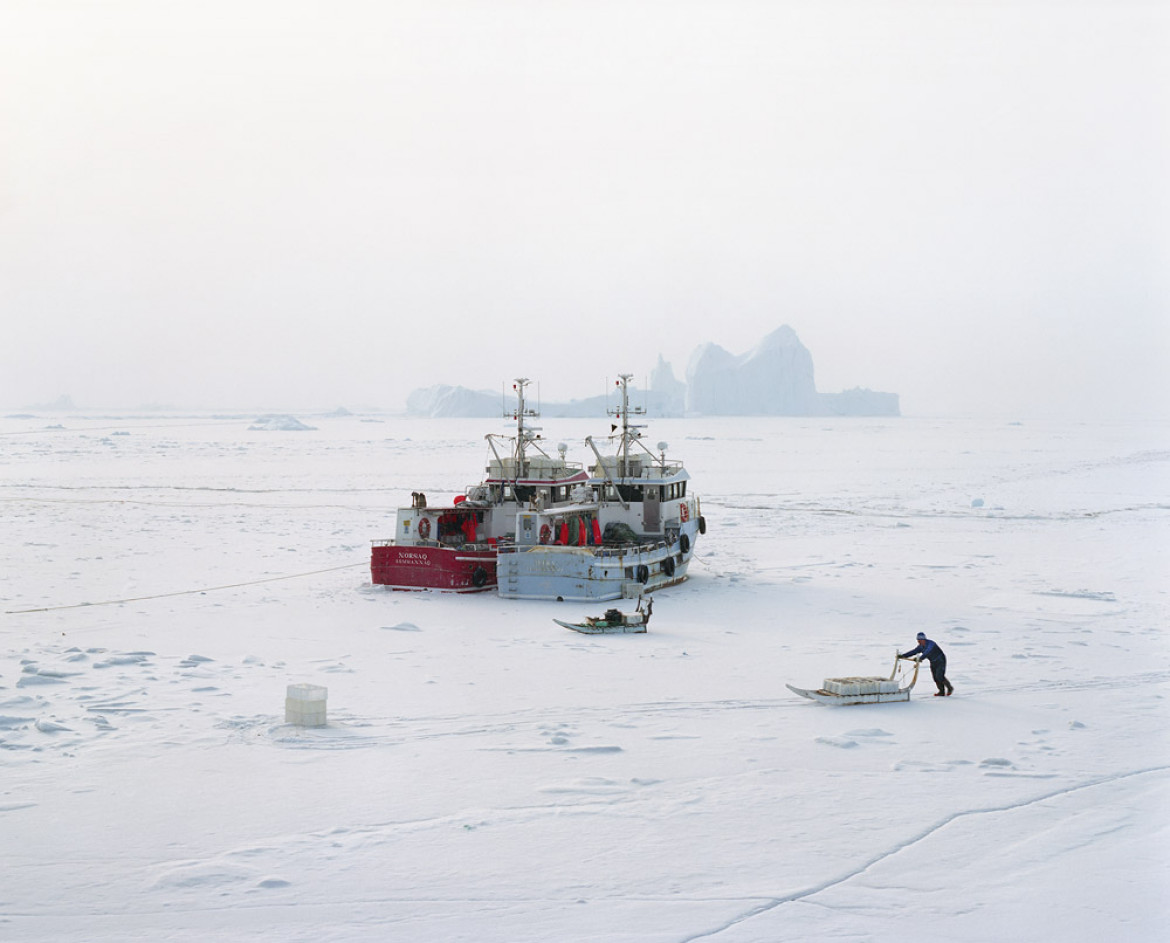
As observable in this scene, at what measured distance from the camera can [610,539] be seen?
23.2m

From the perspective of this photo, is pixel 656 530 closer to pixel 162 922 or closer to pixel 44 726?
pixel 44 726

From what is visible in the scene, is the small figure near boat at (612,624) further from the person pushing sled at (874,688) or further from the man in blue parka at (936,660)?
the man in blue parka at (936,660)

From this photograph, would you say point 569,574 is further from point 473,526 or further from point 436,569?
point 473,526

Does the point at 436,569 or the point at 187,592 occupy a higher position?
the point at 436,569

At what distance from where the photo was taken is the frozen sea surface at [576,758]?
764 cm

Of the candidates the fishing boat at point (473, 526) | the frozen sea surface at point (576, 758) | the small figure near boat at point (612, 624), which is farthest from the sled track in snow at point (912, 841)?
the fishing boat at point (473, 526)

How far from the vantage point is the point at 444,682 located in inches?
549

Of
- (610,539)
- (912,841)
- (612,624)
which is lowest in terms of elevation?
(912,841)

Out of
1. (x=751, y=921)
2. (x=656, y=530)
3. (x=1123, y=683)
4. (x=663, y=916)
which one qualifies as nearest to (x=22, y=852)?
(x=663, y=916)

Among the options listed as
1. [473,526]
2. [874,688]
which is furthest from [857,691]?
[473,526]

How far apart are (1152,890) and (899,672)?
693 centimetres

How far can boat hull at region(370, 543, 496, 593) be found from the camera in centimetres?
2164

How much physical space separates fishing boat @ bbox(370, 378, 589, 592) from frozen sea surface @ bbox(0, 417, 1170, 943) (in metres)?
0.78

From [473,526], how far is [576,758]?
13724 mm
